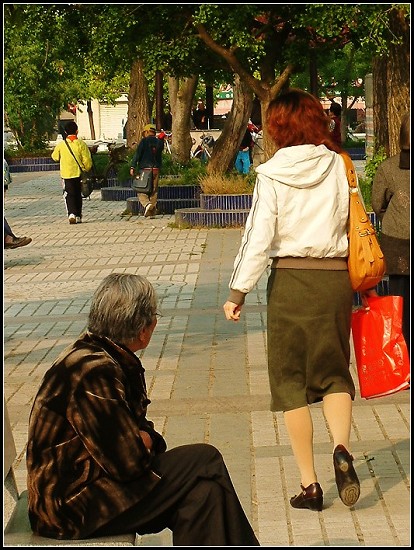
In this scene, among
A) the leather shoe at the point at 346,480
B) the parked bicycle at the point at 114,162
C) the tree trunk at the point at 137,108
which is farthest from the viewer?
the parked bicycle at the point at 114,162

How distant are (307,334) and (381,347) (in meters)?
0.46

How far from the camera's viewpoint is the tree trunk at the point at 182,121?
27.6 m

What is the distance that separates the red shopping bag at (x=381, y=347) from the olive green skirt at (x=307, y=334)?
0.20 m

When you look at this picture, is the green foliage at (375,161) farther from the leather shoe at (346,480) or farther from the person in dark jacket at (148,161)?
the leather shoe at (346,480)

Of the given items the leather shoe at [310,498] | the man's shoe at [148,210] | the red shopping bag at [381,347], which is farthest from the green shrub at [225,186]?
the leather shoe at [310,498]

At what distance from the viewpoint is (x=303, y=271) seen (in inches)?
227

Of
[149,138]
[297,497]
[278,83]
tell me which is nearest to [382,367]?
[297,497]

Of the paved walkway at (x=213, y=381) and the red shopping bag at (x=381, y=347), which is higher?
the red shopping bag at (x=381, y=347)

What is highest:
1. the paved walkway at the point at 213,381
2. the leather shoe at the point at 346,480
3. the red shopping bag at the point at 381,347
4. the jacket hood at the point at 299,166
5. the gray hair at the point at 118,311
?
the jacket hood at the point at 299,166

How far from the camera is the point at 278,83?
19.2 metres

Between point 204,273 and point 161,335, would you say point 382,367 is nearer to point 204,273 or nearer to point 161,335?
point 161,335

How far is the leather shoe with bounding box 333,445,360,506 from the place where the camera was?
5586mm

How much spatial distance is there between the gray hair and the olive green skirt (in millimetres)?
1677

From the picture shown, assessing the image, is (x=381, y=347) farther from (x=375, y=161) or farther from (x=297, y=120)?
(x=375, y=161)
